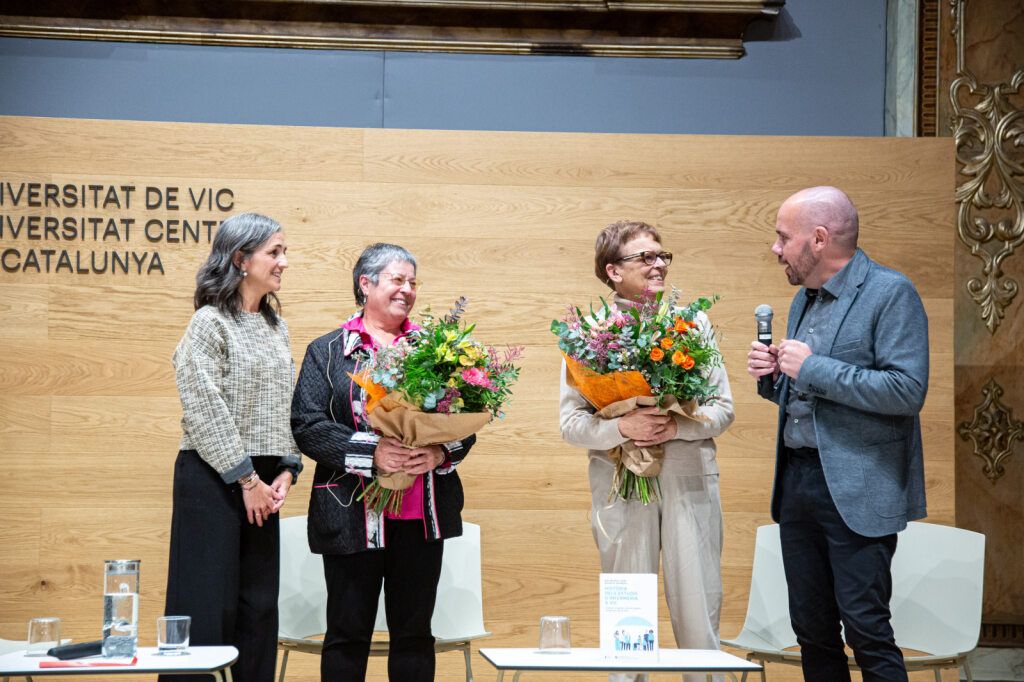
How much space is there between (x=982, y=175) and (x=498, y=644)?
10.1ft

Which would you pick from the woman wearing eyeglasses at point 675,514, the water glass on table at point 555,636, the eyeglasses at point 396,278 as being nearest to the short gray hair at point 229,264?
the eyeglasses at point 396,278

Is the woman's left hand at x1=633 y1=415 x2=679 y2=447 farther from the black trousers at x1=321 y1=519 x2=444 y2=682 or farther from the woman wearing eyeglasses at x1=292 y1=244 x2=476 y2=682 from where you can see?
the black trousers at x1=321 y1=519 x2=444 y2=682

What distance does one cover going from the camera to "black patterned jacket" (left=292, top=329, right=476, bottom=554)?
3107mm

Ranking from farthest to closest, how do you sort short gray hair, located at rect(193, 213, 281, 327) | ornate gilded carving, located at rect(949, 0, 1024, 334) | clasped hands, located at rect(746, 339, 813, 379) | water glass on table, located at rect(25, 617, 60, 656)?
ornate gilded carving, located at rect(949, 0, 1024, 334) < short gray hair, located at rect(193, 213, 281, 327) < clasped hands, located at rect(746, 339, 813, 379) < water glass on table, located at rect(25, 617, 60, 656)

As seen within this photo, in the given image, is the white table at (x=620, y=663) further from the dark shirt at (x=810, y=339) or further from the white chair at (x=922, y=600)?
the white chair at (x=922, y=600)

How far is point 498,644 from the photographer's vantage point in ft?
14.0

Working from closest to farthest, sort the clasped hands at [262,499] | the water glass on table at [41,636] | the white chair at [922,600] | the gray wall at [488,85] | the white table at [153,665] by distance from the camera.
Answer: the white table at [153,665]
the water glass on table at [41,636]
the clasped hands at [262,499]
the white chair at [922,600]
the gray wall at [488,85]

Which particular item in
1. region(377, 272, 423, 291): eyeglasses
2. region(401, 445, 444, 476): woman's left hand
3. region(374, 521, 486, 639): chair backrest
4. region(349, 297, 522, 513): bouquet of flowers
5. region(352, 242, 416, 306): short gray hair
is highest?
region(352, 242, 416, 306): short gray hair

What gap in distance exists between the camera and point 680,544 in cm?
321

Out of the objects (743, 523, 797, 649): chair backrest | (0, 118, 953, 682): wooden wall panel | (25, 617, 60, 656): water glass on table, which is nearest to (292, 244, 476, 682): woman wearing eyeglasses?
(25, 617, 60, 656): water glass on table

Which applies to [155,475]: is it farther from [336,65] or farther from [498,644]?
[336,65]

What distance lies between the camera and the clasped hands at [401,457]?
3.05 meters

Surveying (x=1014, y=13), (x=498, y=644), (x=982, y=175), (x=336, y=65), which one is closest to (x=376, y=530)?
(x=498, y=644)

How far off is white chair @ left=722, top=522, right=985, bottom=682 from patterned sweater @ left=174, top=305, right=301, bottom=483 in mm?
1679
